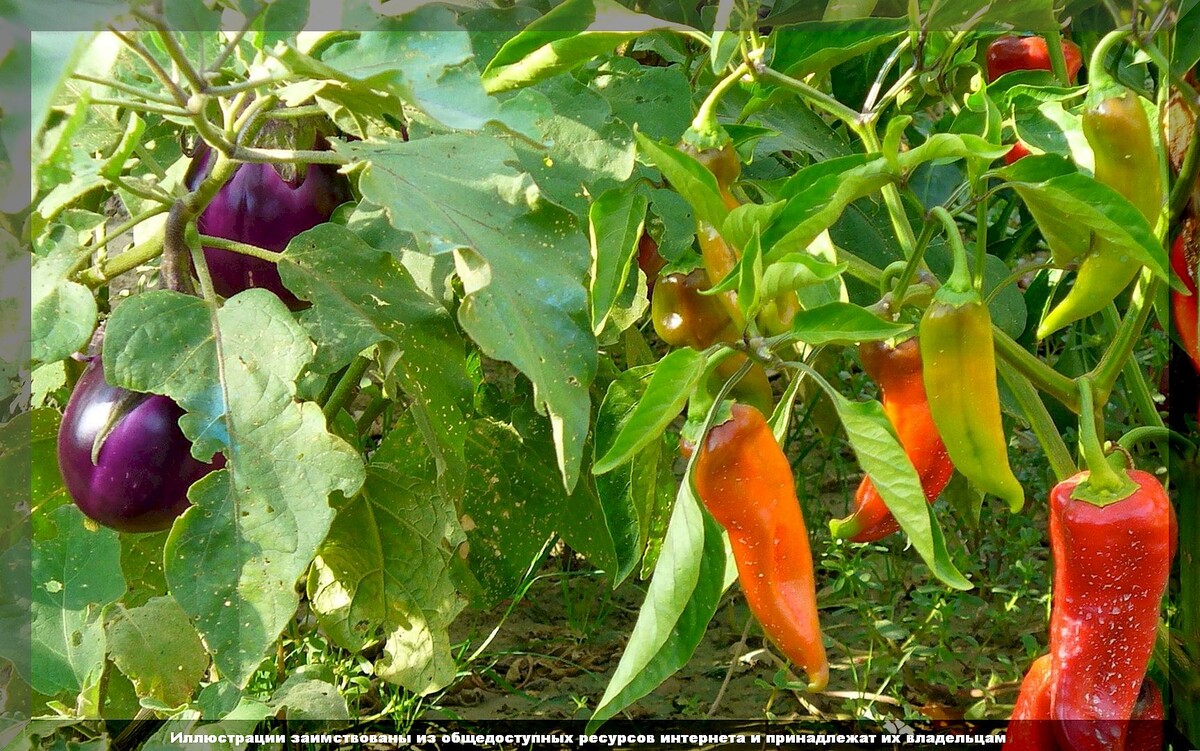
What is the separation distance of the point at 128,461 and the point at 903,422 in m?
0.47

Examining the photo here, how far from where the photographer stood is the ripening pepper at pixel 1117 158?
25.1 inches

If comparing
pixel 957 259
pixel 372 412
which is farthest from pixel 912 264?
pixel 372 412

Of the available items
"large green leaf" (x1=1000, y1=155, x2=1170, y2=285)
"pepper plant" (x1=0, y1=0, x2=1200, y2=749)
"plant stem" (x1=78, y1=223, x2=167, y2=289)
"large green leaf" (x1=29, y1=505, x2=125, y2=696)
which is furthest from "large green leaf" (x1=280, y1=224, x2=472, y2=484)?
"large green leaf" (x1=1000, y1=155, x2=1170, y2=285)

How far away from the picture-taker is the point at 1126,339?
2.32 feet

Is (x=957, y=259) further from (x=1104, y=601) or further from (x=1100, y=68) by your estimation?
(x=1104, y=601)

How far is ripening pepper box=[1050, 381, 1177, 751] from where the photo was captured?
2.24 feet

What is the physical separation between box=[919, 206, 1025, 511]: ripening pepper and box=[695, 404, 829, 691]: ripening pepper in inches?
3.7

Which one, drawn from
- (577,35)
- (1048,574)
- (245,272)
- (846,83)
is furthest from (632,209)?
(1048,574)

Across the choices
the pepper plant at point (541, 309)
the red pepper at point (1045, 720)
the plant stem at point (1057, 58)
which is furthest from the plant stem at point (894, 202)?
the red pepper at point (1045, 720)

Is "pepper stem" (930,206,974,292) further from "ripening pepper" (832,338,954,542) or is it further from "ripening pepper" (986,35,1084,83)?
"ripening pepper" (986,35,1084,83)

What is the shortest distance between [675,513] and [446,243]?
197mm

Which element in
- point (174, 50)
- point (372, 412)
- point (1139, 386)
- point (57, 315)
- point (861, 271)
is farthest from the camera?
point (372, 412)

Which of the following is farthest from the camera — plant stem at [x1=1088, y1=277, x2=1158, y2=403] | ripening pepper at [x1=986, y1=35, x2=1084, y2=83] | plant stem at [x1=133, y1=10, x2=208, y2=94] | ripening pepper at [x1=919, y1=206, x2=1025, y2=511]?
ripening pepper at [x1=986, y1=35, x2=1084, y2=83]

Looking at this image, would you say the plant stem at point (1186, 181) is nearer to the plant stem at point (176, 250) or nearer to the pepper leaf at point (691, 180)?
the pepper leaf at point (691, 180)
